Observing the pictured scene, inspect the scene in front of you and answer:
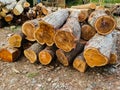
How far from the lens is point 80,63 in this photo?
4.89 m

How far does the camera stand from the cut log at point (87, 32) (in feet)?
17.6

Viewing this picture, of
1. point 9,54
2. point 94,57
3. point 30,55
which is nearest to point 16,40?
point 9,54

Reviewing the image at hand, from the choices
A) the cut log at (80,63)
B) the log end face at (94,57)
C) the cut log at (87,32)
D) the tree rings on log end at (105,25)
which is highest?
the tree rings on log end at (105,25)

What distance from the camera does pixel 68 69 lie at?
16.7 ft

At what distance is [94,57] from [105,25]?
0.74 meters

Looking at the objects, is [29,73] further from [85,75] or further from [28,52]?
[85,75]

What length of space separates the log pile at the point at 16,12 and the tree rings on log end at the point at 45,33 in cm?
300

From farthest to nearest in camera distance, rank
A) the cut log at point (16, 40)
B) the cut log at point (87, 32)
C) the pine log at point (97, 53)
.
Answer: the cut log at point (16, 40) → the cut log at point (87, 32) → the pine log at point (97, 53)

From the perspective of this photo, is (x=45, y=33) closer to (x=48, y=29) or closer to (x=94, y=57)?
(x=48, y=29)

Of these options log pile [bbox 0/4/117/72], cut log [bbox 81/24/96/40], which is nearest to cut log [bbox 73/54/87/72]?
log pile [bbox 0/4/117/72]

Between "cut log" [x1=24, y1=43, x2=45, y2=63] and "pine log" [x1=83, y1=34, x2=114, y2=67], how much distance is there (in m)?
1.02

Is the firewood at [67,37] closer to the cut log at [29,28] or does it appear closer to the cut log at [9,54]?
the cut log at [29,28]

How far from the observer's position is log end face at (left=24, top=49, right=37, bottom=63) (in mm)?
5195

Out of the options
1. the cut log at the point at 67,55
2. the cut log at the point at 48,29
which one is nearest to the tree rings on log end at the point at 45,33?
the cut log at the point at 48,29
